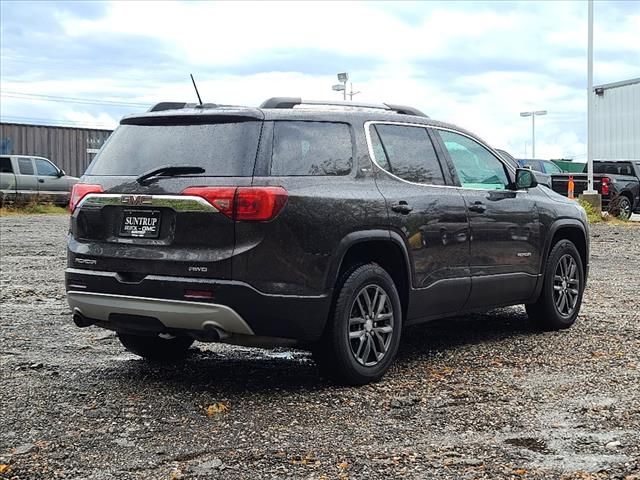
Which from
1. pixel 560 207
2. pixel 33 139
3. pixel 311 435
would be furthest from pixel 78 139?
pixel 311 435

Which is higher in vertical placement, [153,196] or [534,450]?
[153,196]

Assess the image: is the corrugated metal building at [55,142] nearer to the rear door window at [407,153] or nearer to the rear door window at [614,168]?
the rear door window at [614,168]

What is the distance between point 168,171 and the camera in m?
5.98

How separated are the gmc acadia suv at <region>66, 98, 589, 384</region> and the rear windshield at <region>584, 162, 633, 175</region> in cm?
2126

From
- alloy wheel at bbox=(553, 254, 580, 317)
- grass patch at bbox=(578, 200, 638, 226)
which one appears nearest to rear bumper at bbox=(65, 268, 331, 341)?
alloy wheel at bbox=(553, 254, 580, 317)

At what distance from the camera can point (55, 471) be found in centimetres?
446

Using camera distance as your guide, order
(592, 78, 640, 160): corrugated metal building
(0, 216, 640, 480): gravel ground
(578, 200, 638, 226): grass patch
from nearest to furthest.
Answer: (0, 216, 640, 480): gravel ground < (578, 200, 638, 226): grass patch < (592, 78, 640, 160): corrugated metal building

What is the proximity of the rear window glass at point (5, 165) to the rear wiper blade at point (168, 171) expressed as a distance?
1016 inches

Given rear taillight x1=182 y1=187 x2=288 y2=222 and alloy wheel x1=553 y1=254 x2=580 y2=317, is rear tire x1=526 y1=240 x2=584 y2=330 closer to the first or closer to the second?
alloy wheel x1=553 y1=254 x2=580 y2=317

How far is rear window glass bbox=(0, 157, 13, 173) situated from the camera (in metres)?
30.3

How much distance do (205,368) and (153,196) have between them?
59.5 inches

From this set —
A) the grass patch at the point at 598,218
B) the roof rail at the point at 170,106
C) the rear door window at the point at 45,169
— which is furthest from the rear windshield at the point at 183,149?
the rear door window at the point at 45,169

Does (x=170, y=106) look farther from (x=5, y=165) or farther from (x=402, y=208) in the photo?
(x=5, y=165)

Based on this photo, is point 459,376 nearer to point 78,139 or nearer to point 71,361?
point 71,361
